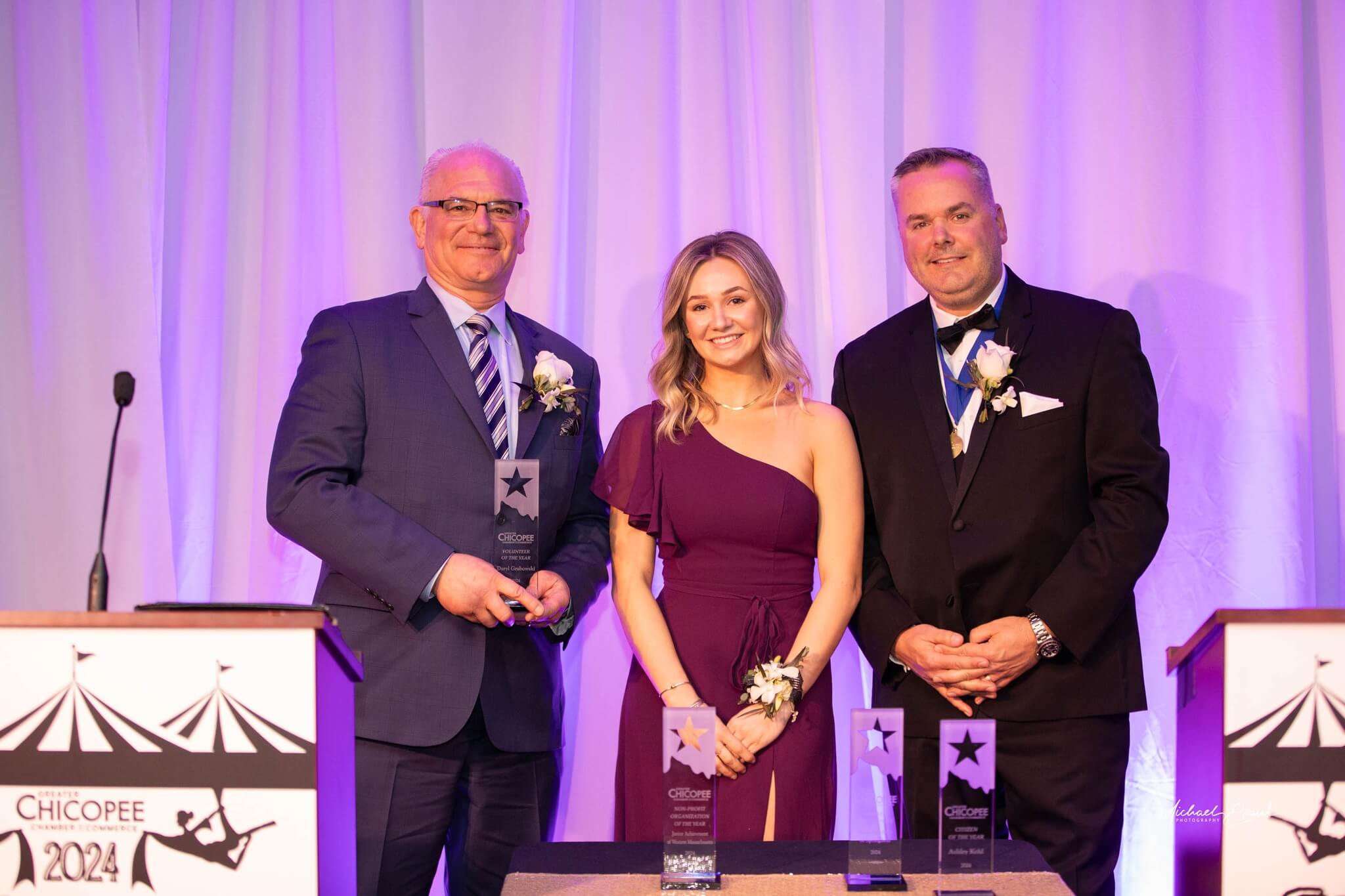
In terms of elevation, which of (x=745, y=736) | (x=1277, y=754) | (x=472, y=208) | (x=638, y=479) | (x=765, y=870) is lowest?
(x=765, y=870)

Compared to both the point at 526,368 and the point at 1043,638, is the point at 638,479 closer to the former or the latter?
the point at 526,368

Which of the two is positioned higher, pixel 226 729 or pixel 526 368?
pixel 526 368

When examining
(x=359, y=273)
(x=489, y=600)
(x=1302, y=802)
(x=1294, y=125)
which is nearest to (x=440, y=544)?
(x=489, y=600)

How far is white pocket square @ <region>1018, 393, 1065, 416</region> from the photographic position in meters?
2.93

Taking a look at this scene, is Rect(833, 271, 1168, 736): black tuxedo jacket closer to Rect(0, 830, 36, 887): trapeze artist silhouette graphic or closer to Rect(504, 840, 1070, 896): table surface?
Rect(504, 840, 1070, 896): table surface

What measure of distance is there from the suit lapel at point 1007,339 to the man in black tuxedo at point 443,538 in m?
0.90

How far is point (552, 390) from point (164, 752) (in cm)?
141

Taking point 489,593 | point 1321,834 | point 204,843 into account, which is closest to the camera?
point 204,843

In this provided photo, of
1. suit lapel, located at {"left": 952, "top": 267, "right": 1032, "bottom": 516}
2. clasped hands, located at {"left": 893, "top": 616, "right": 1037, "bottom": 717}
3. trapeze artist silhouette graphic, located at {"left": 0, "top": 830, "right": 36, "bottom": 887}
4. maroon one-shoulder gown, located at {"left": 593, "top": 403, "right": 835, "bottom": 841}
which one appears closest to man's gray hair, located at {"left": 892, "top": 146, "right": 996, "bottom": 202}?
suit lapel, located at {"left": 952, "top": 267, "right": 1032, "bottom": 516}

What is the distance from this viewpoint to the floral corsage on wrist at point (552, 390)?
3.01 metres

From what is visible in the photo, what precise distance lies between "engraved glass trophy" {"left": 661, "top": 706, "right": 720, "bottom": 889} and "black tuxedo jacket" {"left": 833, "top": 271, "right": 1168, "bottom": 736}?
3.43ft

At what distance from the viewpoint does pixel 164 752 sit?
71.2 inches

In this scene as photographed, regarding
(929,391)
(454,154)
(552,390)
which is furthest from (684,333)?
(454,154)

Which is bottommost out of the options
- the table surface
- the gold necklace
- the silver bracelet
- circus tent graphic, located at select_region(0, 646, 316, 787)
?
the table surface
